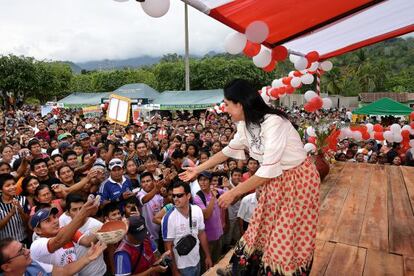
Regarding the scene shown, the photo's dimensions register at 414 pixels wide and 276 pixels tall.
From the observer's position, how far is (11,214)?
3133 mm

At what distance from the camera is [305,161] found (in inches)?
76.5

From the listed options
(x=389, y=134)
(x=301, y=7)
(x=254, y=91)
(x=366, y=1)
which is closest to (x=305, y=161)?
(x=254, y=91)

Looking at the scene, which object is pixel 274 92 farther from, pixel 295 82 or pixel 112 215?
pixel 112 215

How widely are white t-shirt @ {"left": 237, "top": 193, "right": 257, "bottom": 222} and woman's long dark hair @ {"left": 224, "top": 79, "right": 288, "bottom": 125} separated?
2.29m

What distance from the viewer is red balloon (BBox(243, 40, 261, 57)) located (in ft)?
12.2

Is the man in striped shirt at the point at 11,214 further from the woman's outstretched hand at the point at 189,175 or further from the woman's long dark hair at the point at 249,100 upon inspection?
the woman's long dark hair at the point at 249,100

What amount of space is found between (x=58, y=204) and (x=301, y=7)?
3142 mm

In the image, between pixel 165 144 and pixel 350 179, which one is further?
pixel 165 144

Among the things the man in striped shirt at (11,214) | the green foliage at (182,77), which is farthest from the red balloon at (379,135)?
the green foliage at (182,77)

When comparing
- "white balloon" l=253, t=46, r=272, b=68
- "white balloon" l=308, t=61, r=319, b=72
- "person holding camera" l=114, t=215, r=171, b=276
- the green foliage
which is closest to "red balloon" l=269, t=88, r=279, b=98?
"white balloon" l=308, t=61, r=319, b=72

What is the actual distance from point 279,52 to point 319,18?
2.68ft

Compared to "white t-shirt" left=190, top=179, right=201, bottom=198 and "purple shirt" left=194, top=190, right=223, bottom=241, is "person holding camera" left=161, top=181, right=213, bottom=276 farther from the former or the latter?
"white t-shirt" left=190, top=179, right=201, bottom=198

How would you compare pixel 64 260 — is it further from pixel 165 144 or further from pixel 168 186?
pixel 165 144

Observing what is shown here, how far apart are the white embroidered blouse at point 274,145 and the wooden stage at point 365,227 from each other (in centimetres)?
109
